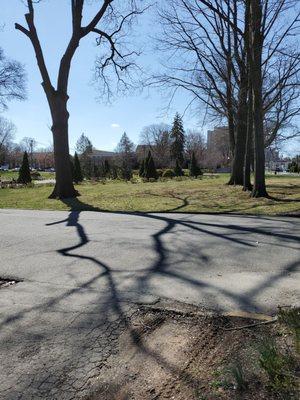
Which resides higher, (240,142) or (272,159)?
(240,142)

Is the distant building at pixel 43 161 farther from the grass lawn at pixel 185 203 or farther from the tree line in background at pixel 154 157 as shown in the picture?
the grass lawn at pixel 185 203

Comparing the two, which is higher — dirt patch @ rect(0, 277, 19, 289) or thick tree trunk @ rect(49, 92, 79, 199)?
thick tree trunk @ rect(49, 92, 79, 199)

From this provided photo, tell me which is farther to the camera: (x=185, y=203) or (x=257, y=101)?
(x=185, y=203)

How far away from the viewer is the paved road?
365 centimetres

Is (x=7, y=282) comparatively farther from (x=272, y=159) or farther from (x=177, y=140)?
(x=272, y=159)

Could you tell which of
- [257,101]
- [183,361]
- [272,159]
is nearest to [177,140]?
[272,159]

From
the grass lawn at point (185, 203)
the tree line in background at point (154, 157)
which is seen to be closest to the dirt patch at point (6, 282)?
the grass lawn at point (185, 203)

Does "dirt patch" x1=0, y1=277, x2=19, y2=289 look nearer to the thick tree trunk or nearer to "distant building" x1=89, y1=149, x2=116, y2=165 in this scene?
the thick tree trunk

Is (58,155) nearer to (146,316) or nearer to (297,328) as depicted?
(146,316)

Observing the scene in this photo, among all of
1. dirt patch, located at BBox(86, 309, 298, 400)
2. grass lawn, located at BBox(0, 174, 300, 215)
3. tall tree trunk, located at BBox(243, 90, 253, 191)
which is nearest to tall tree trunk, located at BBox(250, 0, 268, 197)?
grass lawn, located at BBox(0, 174, 300, 215)

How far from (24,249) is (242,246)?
13.6 ft

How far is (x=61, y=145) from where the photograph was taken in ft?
67.2

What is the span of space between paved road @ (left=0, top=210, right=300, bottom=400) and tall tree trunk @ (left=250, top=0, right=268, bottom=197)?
19.6 feet

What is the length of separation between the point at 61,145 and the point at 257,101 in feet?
31.5
